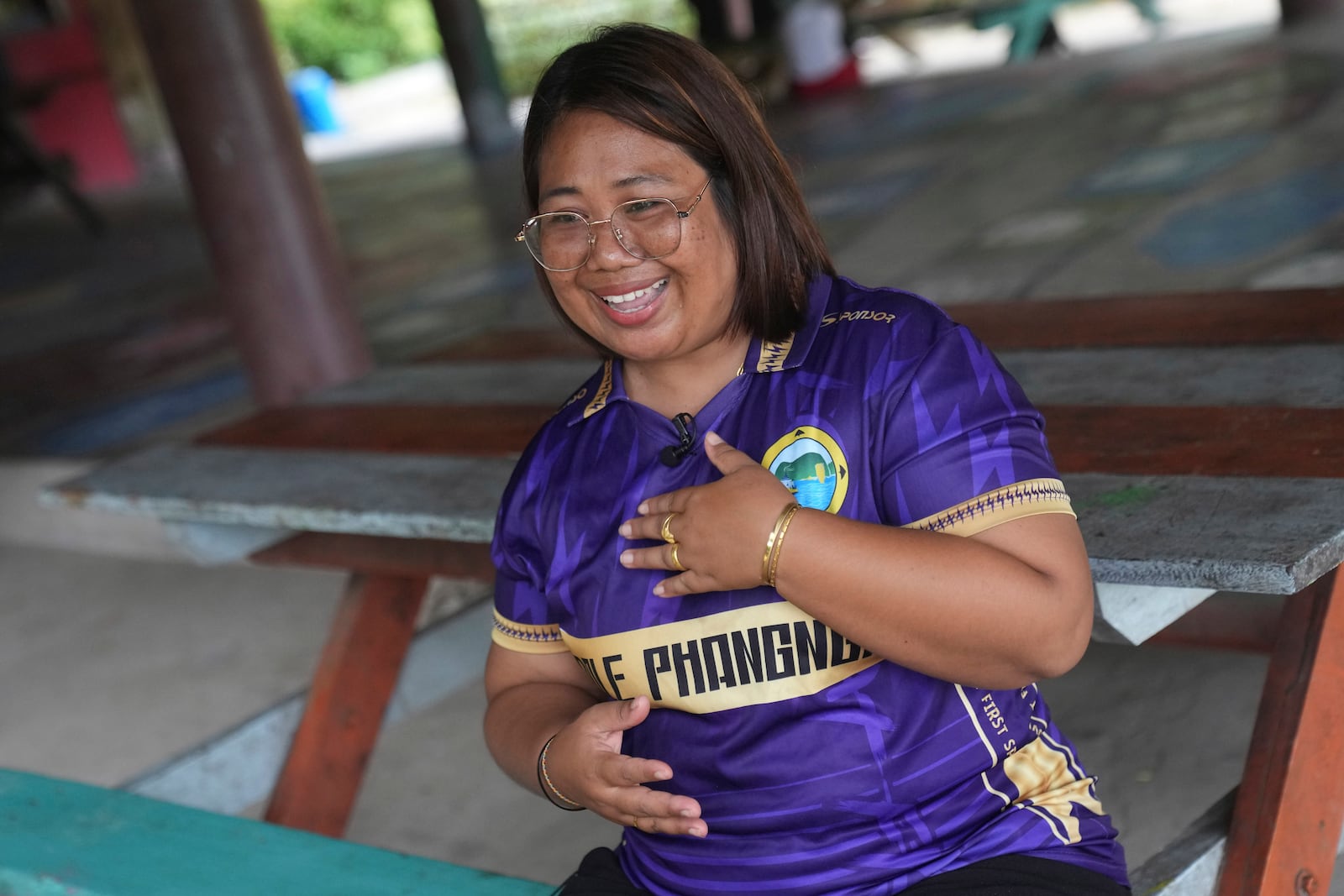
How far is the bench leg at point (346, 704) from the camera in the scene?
2.76m

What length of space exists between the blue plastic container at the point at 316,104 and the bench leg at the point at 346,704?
642 inches

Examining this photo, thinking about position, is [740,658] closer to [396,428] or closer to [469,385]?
[396,428]

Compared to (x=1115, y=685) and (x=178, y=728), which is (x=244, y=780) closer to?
(x=178, y=728)

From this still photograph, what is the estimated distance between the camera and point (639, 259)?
1.50 meters

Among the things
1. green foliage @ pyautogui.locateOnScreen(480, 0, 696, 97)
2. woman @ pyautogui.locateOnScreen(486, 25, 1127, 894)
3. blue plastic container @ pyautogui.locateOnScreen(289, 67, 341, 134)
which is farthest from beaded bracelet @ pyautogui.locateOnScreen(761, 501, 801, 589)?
blue plastic container @ pyautogui.locateOnScreen(289, 67, 341, 134)

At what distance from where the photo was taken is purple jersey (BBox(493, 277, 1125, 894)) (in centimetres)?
137

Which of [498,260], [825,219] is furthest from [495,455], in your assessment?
[498,260]

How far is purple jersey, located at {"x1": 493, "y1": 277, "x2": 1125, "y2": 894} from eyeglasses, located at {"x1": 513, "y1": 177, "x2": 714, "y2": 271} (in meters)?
0.16

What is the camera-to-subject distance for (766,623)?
1425 mm

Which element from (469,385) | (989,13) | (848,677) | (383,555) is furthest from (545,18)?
(848,677)

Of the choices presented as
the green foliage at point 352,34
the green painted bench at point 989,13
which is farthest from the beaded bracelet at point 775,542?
the green foliage at point 352,34

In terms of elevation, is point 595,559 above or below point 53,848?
above

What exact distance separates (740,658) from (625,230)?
461 millimetres

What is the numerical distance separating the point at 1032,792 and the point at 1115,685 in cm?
161
